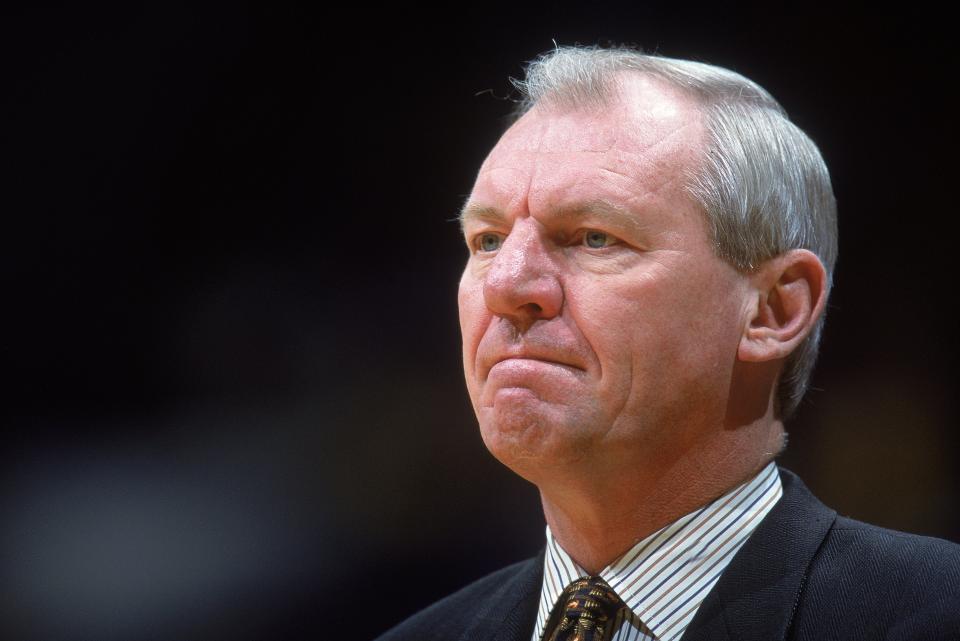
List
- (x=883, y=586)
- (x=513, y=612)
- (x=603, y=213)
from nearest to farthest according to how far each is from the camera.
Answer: (x=883, y=586) → (x=603, y=213) → (x=513, y=612)

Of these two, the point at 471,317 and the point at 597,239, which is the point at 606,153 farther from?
the point at 471,317

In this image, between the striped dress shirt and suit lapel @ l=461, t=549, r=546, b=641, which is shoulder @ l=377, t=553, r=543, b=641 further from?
the striped dress shirt

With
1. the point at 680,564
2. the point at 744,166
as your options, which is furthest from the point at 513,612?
the point at 744,166

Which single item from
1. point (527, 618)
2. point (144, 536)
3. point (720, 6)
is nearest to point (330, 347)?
point (144, 536)

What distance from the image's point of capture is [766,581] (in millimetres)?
1529

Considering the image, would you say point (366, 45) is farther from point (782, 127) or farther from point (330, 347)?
point (782, 127)

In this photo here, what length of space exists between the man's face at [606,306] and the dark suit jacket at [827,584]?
21 cm

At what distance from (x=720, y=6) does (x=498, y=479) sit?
4.55 feet

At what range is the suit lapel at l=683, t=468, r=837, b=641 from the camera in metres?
1.48

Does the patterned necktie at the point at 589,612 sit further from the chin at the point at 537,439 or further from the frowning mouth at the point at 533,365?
the frowning mouth at the point at 533,365

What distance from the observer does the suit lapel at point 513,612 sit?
184 centimetres

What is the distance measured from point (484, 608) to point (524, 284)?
2.39 feet

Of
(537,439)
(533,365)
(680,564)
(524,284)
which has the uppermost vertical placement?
(524,284)

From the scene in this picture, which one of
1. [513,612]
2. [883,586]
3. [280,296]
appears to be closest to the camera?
[883,586]
